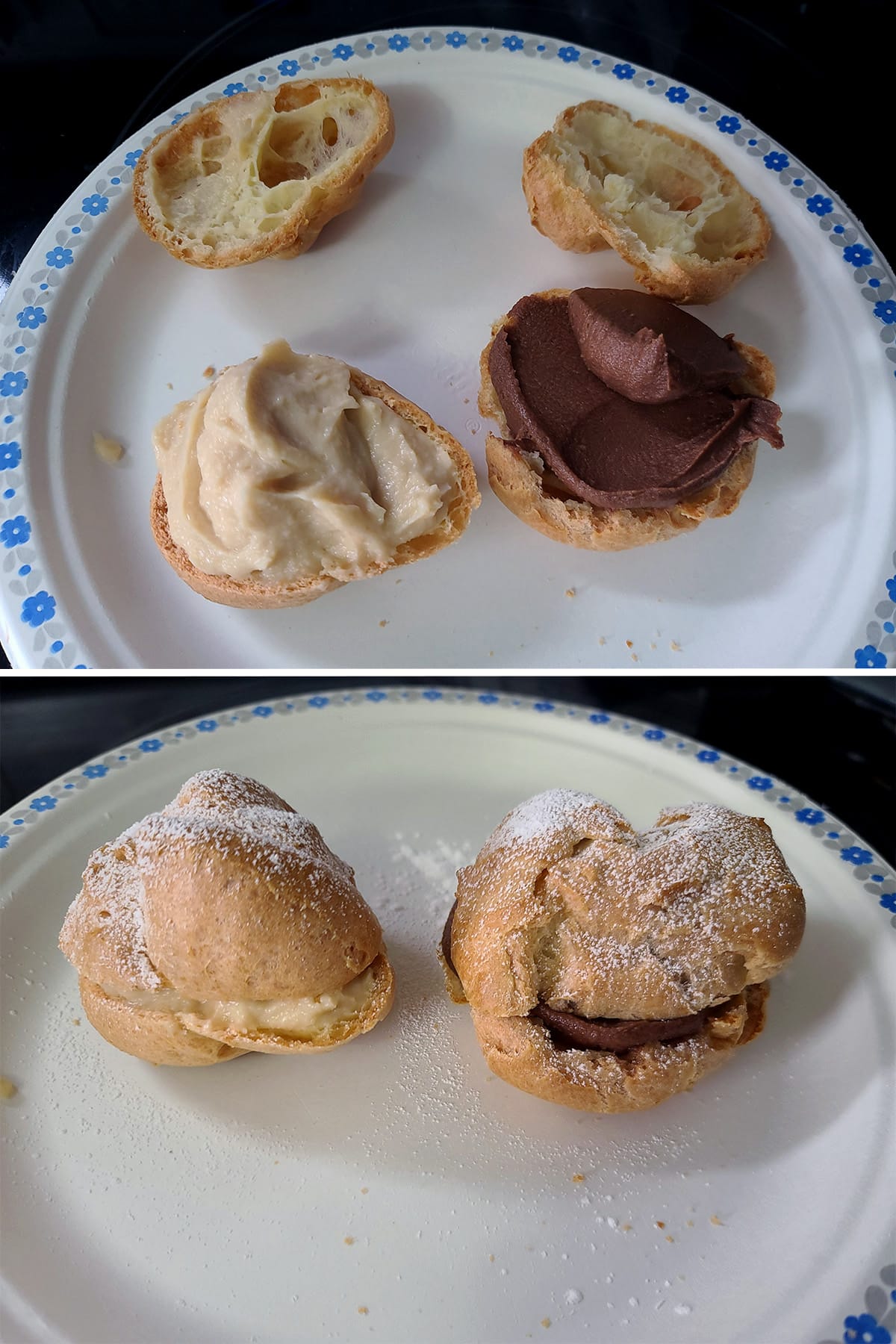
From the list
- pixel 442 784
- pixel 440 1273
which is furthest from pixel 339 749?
pixel 440 1273

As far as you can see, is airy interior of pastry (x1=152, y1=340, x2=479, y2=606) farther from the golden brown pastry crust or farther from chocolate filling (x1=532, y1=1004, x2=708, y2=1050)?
chocolate filling (x1=532, y1=1004, x2=708, y2=1050)

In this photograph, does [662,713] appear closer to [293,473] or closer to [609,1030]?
[609,1030]

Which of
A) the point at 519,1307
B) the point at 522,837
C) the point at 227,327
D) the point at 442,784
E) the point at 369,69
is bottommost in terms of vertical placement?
the point at 519,1307

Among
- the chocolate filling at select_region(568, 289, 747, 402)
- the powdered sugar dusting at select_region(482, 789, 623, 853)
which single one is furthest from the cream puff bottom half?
the chocolate filling at select_region(568, 289, 747, 402)

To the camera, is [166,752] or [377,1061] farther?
[166,752]

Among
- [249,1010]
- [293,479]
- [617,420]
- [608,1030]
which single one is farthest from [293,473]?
[608,1030]

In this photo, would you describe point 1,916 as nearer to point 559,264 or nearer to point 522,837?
point 522,837

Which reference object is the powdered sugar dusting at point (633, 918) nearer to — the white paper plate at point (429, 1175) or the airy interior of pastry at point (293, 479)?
the white paper plate at point (429, 1175)
